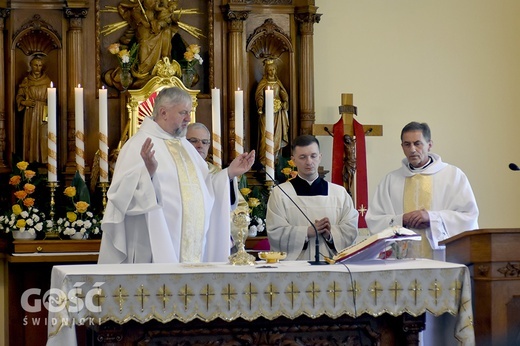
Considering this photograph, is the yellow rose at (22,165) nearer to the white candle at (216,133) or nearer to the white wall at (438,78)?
the white candle at (216,133)

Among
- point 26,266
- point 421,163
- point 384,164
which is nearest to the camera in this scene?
point 421,163

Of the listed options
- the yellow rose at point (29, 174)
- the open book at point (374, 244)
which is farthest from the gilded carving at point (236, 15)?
the open book at point (374, 244)

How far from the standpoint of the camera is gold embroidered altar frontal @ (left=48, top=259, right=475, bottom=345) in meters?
4.69

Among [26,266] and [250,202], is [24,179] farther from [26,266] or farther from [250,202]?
[250,202]

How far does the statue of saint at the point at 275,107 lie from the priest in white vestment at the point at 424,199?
183 centimetres

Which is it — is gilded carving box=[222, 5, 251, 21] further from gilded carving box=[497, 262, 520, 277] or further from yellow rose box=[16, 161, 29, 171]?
gilded carving box=[497, 262, 520, 277]

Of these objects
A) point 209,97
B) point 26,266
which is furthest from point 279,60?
point 26,266

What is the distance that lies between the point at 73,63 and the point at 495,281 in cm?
461

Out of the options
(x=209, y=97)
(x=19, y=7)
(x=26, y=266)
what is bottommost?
(x=26, y=266)

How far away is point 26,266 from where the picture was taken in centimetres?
791

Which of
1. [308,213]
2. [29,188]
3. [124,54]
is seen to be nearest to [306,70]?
[124,54]

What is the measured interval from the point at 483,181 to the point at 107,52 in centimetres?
371

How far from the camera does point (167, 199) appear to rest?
6203 millimetres

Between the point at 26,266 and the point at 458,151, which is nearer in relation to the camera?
the point at 26,266
